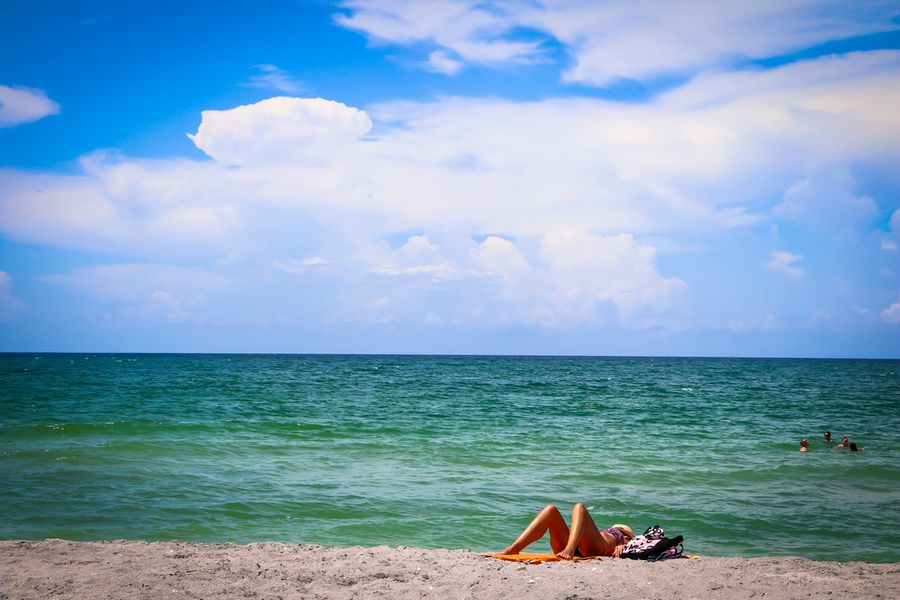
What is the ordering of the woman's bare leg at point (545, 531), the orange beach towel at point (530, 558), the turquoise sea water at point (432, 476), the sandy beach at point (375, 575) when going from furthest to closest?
the turquoise sea water at point (432, 476) < the woman's bare leg at point (545, 531) < the orange beach towel at point (530, 558) < the sandy beach at point (375, 575)

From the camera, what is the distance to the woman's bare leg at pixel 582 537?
26.2ft

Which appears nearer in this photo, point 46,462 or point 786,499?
point 786,499

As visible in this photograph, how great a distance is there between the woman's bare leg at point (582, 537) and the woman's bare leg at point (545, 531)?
10cm

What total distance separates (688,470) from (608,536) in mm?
7809

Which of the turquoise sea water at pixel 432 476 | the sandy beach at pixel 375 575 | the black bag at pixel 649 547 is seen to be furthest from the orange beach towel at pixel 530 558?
the turquoise sea water at pixel 432 476

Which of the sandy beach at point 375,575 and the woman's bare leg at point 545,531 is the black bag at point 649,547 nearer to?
the sandy beach at point 375,575

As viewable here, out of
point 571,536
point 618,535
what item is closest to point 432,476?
point 618,535

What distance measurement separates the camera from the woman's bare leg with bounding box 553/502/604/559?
26.2 ft

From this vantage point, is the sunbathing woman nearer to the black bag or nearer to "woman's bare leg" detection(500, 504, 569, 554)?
"woman's bare leg" detection(500, 504, 569, 554)

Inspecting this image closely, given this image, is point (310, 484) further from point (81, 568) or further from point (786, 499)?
point (786, 499)

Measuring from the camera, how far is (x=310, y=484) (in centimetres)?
1275

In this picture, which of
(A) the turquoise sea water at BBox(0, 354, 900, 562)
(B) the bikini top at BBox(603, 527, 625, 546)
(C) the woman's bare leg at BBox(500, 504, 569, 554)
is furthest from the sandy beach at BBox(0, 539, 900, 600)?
(A) the turquoise sea water at BBox(0, 354, 900, 562)

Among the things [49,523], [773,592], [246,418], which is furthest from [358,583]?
[246,418]

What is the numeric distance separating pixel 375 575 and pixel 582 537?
8.62 feet
